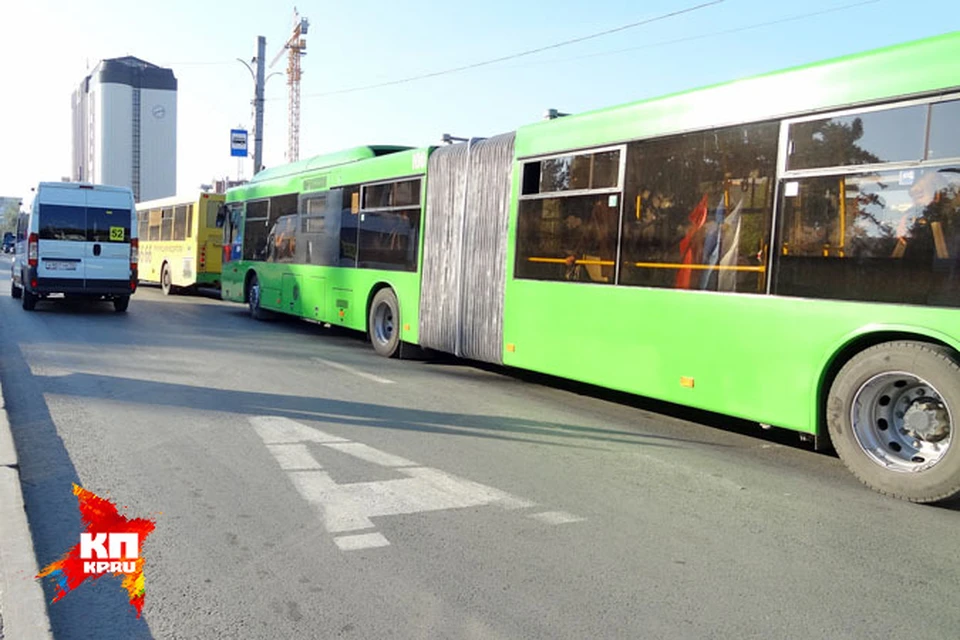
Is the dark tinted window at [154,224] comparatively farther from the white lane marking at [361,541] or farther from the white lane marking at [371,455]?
the white lane marking at [361,541]

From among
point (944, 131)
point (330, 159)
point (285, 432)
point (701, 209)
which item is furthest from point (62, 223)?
point (944, 131)

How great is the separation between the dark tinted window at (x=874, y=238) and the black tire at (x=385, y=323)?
6.66 metres

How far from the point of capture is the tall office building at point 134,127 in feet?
357

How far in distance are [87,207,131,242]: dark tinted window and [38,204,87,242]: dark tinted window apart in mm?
135

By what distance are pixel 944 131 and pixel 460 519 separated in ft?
13.5

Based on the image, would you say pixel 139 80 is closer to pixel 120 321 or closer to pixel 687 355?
pixel 120 321

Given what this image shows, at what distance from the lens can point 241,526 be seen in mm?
4430

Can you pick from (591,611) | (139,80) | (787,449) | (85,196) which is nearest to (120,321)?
(85,196)

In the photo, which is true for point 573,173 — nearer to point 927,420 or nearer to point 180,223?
point 927,420

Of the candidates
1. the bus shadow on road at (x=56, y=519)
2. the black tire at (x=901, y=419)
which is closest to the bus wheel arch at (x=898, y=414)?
the black tire at (x=901, y=419)

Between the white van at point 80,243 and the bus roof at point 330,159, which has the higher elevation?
the bus roof at point 330,159

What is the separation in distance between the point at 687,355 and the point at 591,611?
149 inches

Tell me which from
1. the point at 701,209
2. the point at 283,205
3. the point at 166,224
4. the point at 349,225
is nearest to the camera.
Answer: the point at 701,209

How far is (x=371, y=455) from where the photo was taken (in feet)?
19.6
